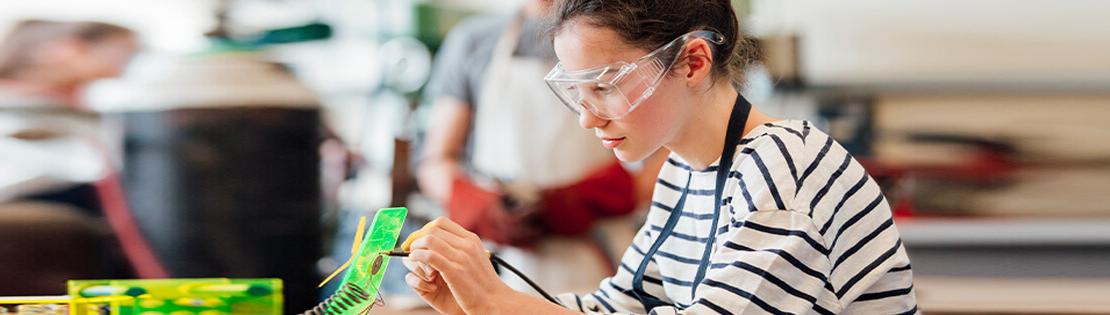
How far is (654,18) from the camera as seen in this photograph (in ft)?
3.69

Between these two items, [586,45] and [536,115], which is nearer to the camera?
[586,45]

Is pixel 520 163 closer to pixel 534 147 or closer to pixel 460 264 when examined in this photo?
pixel 534 147

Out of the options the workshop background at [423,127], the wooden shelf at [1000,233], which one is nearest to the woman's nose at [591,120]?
the workshop background at [423,127]

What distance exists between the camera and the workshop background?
1.96m

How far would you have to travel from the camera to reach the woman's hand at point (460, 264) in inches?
41.1

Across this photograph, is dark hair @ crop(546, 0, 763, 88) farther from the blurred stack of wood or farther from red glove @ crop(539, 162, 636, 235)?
the blurred stack of wood

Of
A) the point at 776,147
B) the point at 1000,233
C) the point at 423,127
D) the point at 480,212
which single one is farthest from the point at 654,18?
the point at 423,127

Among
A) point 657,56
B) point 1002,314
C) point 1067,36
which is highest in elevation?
point 1067,36

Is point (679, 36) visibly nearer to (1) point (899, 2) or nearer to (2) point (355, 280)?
(2) point (355, 280)

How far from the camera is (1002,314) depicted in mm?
2018

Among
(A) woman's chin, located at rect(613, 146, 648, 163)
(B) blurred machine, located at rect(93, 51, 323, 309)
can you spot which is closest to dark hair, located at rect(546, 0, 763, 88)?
(A) woman's chin, located at rect(613, 146, 648, 163)

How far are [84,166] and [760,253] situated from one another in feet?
4.99

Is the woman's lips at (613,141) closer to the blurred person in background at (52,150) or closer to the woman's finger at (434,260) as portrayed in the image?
the woman's finger at (434,260)

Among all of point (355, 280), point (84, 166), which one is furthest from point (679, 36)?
point (84, 166)
